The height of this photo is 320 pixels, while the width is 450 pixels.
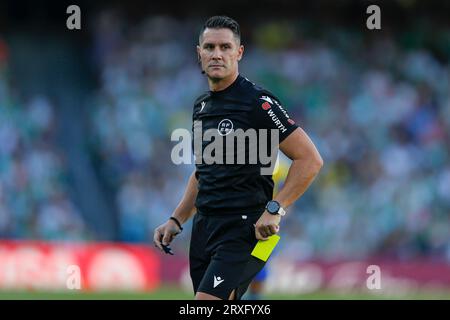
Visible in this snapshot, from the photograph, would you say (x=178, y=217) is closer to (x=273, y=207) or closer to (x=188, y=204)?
(x=188, y=204)

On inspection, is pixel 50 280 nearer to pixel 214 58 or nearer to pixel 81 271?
pixel 81 271

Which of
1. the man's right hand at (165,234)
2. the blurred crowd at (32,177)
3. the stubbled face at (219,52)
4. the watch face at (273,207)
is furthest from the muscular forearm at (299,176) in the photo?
the blurred crowd at (32,177)

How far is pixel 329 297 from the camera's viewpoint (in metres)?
A: 14.9

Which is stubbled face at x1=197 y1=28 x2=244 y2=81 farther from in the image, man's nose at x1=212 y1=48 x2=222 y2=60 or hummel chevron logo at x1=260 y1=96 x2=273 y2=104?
hummel chevron logo at x1=260 y1=96 x2=273 y2=104

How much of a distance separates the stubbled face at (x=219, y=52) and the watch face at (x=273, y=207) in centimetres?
96

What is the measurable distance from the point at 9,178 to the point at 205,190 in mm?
12363

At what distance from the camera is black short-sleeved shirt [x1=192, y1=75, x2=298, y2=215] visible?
659 centimetres

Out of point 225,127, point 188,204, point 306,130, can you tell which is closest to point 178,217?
point 188,204

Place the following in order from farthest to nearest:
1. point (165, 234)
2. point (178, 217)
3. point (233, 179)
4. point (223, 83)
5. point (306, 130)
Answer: point (306, 130) < point (178, 217) < point (165, 234) < point (223, 83) < point (233, 179)

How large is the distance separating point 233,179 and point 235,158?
0.15m

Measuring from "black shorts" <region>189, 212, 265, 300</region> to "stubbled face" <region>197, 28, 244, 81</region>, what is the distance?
0.97 metres

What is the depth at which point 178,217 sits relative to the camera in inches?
280
